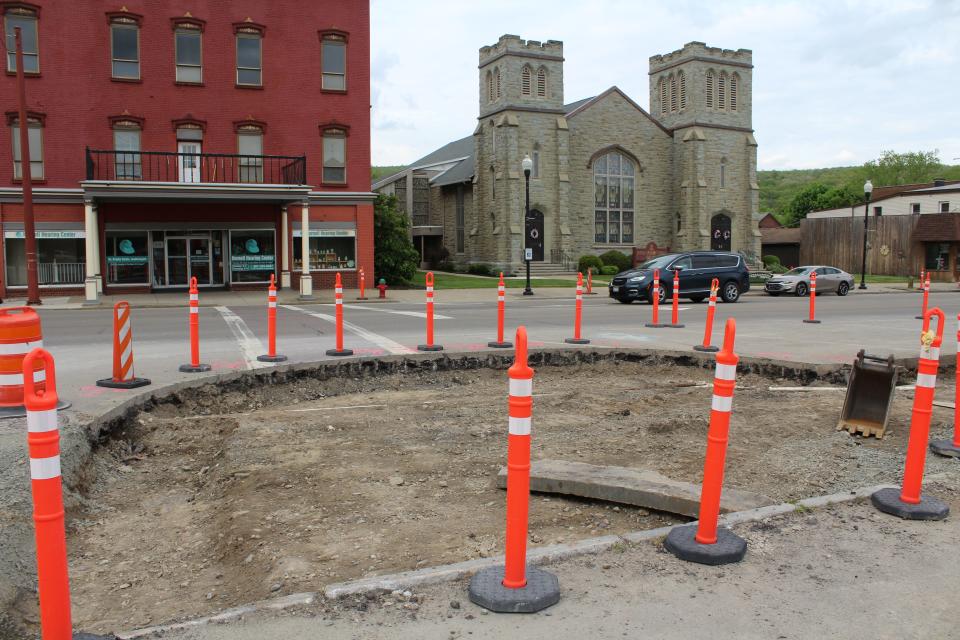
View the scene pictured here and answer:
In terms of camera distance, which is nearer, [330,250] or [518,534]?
[518,534]

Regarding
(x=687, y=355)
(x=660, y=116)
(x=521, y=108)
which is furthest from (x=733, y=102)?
(x=687, y=355)

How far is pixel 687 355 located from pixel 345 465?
7.13 metres

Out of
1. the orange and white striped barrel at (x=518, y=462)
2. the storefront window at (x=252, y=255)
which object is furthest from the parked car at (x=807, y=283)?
the orange and white striped barrel at (x=518, y=462)

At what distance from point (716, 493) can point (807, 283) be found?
3016cm

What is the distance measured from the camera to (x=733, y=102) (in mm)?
49406

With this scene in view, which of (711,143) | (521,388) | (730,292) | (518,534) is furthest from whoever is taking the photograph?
(711,143)

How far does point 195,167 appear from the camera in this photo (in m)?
29.1

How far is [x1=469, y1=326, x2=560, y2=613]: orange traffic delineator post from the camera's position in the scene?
362 centimetres

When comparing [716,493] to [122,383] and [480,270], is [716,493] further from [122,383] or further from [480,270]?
[480,270]

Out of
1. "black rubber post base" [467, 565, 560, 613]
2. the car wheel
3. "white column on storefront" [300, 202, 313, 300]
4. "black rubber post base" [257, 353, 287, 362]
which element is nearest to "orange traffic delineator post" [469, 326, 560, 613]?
"black rubber post base" [467, 565, 560, 613]

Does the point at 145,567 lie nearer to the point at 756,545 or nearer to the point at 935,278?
the point at 756,545

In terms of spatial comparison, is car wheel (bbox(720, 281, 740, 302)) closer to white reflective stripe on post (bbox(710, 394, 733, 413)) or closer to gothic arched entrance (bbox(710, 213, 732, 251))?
gothic arched entrance (bbox(710, 213, 732, 251))

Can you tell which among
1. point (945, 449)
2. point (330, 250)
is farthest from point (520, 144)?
point (945, 449)

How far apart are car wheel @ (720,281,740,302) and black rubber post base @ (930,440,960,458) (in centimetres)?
2054
